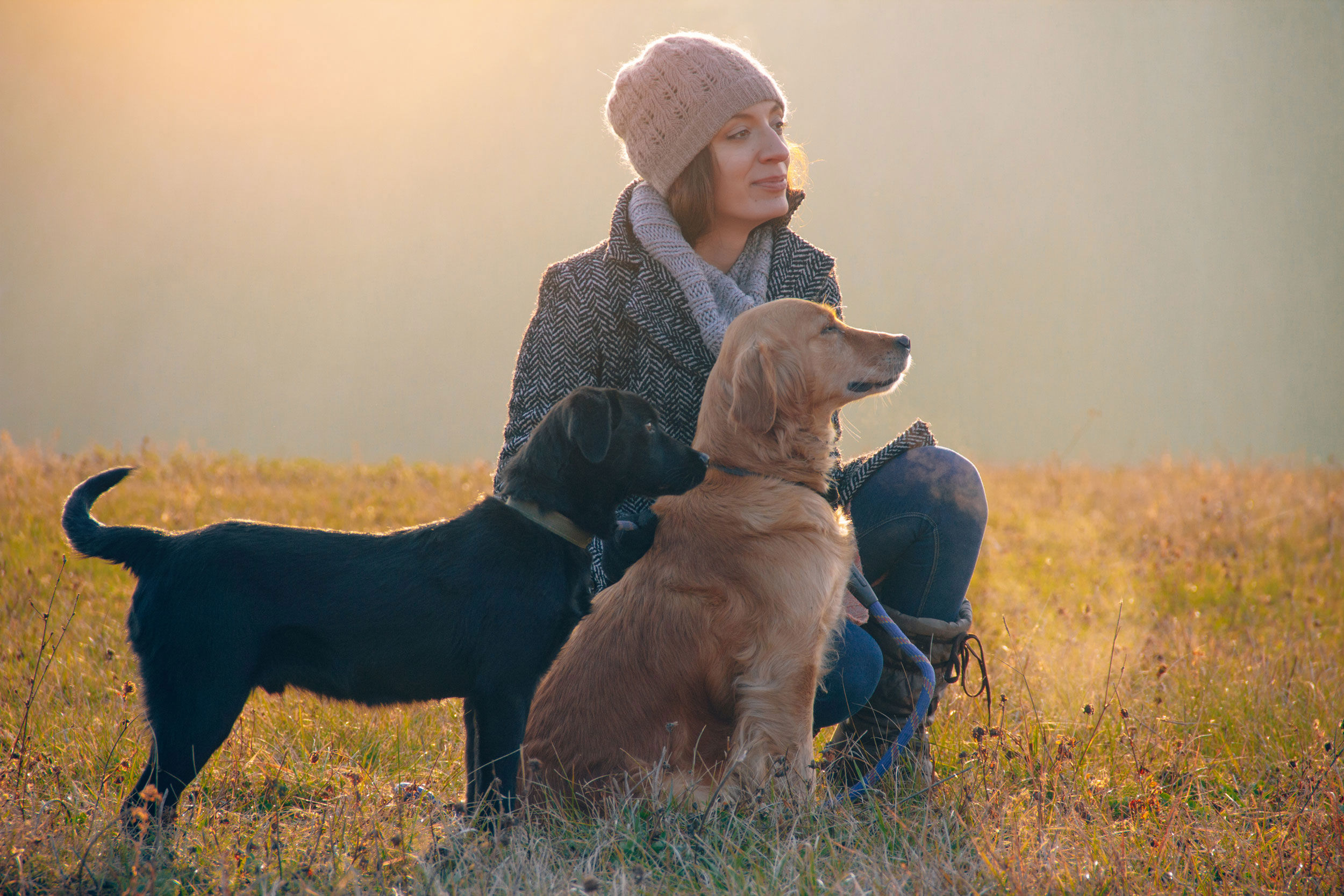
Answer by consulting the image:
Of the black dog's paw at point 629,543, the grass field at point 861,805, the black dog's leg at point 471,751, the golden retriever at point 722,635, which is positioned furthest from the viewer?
the black dog's paw at point 629,543

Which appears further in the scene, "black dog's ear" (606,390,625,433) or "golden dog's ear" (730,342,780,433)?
"golden dog's ear" (730,342,780,433)

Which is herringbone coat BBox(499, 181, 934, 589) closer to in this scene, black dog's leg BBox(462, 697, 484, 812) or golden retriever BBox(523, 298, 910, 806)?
golden retriever BBox(523, 298, 910, 806)

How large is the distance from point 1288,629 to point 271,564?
17.1 ft

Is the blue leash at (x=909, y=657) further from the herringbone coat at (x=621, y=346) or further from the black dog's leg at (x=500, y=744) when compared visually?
the black dog's leg at (x=500, y=744)

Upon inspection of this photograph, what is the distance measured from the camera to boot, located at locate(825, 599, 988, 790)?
3064 mm

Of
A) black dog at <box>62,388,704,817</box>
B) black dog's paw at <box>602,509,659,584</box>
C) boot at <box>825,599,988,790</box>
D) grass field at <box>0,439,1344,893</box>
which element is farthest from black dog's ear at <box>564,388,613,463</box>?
boot at <box>825,599,988,790</box>

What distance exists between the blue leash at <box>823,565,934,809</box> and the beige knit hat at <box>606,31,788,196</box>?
1671mm

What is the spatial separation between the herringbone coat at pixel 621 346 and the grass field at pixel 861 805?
1.04m

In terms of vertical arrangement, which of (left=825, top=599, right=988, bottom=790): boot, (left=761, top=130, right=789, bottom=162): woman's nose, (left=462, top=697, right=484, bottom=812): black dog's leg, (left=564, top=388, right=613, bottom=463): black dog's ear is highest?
(left=761, top=130, right=789, bottom=162): woman's nose

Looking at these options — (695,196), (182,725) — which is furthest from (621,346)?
(182,725)

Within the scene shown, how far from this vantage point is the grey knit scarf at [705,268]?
325cm

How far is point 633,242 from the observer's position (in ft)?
11.3

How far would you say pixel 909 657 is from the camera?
312 centimetres

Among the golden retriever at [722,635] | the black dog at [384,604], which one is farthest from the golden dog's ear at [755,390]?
the black dog at [384,604]
